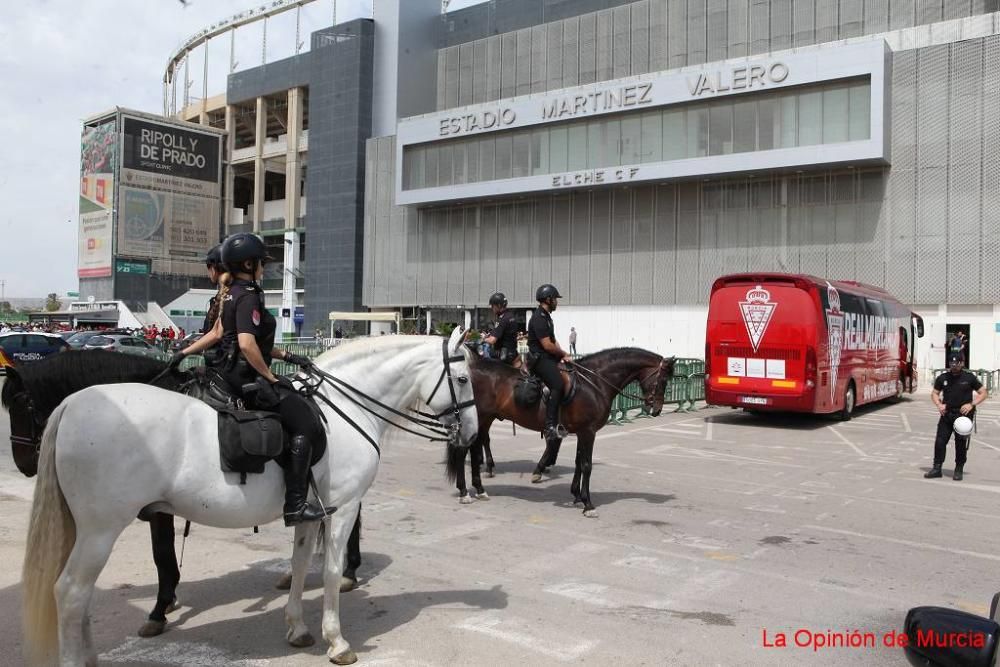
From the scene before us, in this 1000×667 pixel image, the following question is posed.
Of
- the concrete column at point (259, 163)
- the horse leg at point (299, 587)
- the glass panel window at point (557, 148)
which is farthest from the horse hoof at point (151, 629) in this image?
the concrete column at point (259, 163)

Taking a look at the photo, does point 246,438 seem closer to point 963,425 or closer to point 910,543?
point 910,543

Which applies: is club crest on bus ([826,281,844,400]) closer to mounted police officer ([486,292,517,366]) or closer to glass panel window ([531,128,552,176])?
mounted police officer ([486,292,517,366])

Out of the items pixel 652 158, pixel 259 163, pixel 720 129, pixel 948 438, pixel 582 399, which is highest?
pixel 259 163

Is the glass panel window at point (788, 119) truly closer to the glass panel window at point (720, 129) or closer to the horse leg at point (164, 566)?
the glass panel window at point (720, 129)

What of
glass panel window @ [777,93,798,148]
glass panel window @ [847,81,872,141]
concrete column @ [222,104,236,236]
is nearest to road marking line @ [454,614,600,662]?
glass panel window @ [847,81,872,141]

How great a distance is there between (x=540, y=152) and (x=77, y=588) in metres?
42.3

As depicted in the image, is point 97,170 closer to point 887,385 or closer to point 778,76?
point 778,76

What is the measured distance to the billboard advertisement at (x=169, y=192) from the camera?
6675cm

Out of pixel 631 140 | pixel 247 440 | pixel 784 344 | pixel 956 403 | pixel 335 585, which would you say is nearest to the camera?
pixel 247 440

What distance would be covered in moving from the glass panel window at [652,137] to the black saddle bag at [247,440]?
38.3 m

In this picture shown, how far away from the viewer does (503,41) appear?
164 ft

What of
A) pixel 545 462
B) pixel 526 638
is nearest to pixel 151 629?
pixel 526 638

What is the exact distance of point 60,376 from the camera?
4.76m

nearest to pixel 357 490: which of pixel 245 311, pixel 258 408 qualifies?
pixel 258 408
